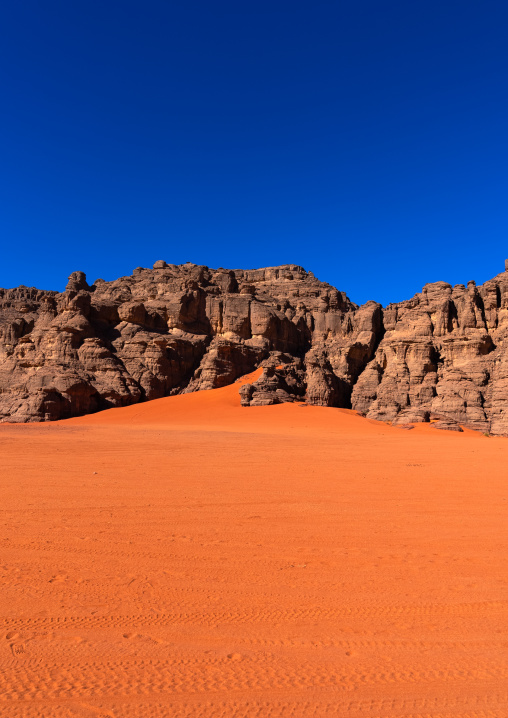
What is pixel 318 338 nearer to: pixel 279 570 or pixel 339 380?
pixel 339 380

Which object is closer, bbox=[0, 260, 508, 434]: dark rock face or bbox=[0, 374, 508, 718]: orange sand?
bbox=[0, 374, 508, 718]: orange sand

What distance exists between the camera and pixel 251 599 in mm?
2979

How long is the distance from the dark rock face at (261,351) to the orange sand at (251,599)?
61.8ft

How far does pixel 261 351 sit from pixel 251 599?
108 ft

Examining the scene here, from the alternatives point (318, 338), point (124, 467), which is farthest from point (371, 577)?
point (318, 338)

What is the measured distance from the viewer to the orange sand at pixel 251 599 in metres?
2.04

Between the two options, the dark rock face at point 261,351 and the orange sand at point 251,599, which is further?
the dark rock face at point 261,351

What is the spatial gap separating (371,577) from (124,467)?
20.2ft

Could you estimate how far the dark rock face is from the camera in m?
25.9

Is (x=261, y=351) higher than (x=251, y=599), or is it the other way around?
(x=261, y=351)

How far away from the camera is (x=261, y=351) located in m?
35.9

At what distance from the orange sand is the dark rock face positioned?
61.8 ft

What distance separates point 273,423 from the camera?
74.3 feet

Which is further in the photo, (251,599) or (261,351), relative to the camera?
(261,351)
